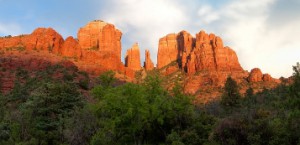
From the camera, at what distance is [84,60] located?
120 m

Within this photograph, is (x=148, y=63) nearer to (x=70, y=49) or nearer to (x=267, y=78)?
(x=70, y=49)

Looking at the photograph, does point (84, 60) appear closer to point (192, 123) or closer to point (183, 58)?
point (183, 58)

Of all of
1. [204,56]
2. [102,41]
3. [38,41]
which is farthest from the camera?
[102,41]

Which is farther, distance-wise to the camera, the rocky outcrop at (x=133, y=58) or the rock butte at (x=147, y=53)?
the rocky outcrop at (x=133, y=58)

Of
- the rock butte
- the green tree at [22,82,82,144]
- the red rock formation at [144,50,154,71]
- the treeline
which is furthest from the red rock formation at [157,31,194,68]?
the treeline

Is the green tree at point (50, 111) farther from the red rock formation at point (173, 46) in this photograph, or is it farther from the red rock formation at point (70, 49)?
the red rock formation at point (173, 46)

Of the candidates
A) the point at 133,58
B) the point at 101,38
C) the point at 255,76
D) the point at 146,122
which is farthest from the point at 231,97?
the point at 133,58

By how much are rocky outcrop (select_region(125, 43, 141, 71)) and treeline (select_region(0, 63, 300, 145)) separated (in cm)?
11692

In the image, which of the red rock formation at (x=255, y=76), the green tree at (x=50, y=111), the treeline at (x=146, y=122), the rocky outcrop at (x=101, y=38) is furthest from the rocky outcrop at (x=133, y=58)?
the treeline at (x=146, y=122)

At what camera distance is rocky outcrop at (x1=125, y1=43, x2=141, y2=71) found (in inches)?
6432

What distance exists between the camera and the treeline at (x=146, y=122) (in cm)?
2806

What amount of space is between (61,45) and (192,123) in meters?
90.6

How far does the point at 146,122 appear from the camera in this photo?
3341 cm

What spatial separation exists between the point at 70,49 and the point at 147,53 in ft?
190
